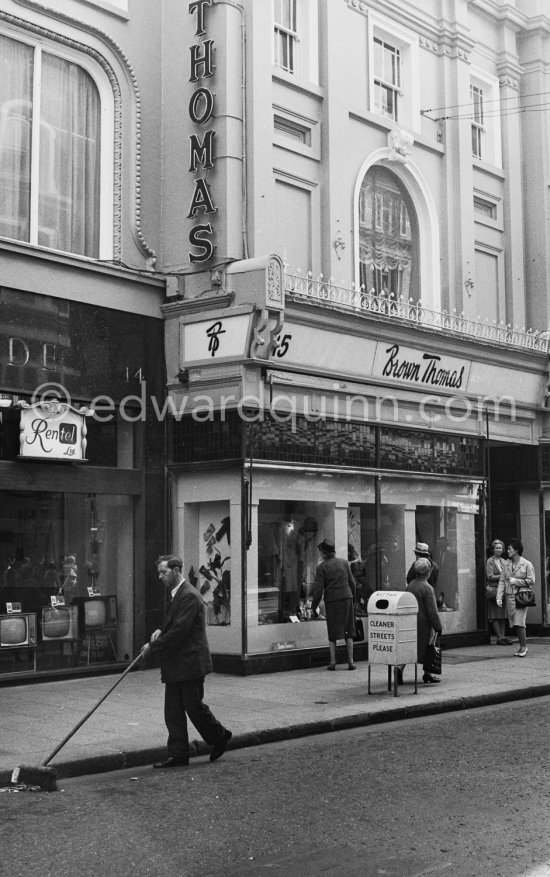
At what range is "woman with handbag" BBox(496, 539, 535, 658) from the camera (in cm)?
1661

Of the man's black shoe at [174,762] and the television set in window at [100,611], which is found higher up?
the television set in window at [100,611]

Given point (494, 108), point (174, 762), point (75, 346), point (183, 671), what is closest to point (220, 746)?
point (174, 762)

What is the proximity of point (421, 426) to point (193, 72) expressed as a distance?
6.79 meters

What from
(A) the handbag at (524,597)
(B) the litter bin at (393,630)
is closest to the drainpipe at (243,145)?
(B) the litter bin at (393,630)

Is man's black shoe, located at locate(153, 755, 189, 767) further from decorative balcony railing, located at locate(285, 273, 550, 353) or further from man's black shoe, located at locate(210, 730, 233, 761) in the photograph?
decorative balcony railing, located at locate(285, 273, 550, 353)

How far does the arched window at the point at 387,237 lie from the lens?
1800 centimetres

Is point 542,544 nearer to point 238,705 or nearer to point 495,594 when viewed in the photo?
point 495,594

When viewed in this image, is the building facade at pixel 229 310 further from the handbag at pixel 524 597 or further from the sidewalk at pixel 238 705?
the handbag at pixel 524 597

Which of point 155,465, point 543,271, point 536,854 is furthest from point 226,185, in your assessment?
point 536,854

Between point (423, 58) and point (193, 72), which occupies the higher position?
point (423, 58)

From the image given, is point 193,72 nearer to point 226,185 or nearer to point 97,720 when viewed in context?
point 226,185

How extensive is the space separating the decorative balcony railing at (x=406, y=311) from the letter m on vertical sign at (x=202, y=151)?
1.93 meters

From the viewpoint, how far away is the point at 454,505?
18797 mm

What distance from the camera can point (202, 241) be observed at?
48.6 ft
